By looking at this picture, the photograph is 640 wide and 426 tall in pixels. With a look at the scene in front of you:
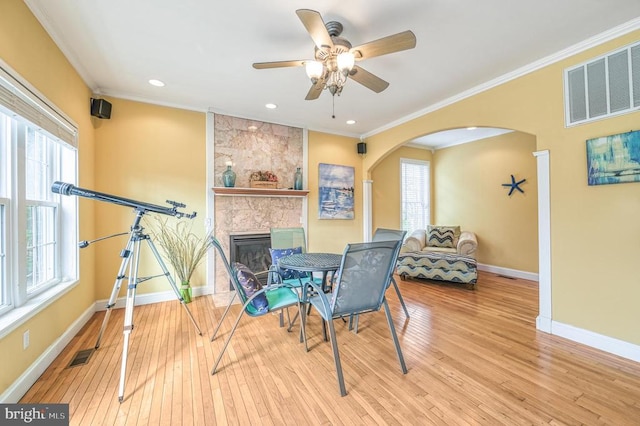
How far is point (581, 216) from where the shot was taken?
93.4 inches

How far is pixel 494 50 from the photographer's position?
95.7 inches

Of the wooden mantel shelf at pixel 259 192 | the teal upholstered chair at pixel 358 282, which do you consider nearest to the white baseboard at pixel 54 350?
the wooden mantel shelf at pixel 259 192

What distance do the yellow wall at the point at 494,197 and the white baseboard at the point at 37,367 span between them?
6.37 m

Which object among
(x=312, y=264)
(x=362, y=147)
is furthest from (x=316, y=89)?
(x=362, y=147)

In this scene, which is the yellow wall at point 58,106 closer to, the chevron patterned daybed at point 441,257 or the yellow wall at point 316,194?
the yellow wall at point 316,194

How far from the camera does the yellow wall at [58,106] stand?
162cm

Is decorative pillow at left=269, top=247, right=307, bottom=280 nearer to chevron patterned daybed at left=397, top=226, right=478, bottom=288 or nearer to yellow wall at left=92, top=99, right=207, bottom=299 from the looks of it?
yellow wall at left=92, top=99, right=207, bottom=299

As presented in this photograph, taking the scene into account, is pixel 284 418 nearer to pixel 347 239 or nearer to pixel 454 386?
pixel 454 386

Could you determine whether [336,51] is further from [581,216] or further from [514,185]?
[514,185]

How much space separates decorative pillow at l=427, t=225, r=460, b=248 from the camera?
502 cm

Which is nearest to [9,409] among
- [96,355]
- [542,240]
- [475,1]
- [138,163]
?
[96,355]

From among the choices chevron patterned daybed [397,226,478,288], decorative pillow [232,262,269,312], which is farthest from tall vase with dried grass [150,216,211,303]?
chevron patterned daybed [397,226,478,288]

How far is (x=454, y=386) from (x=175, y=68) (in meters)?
3.83

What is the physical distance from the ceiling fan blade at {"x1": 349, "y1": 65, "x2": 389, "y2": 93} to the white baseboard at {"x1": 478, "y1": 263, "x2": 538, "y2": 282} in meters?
4.44
